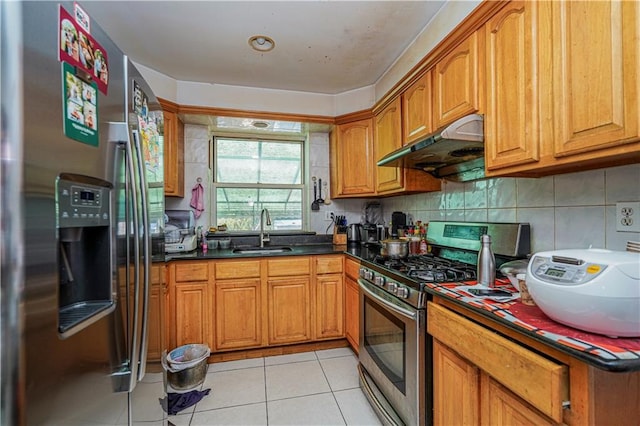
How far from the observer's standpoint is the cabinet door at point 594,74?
33.8 inches

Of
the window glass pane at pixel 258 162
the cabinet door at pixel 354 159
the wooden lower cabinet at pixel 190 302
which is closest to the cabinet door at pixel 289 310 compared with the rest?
the wooden lower cabinet at pixel 190 302

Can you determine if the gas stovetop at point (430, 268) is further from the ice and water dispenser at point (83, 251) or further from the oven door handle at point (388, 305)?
the ice and water dispenser at point (83, 251)

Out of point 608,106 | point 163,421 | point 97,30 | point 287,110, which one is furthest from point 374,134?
point 163,421

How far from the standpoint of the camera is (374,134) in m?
2.71

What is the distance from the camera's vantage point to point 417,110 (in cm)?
200

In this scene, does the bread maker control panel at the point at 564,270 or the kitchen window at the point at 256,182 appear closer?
the bread maker control panel at the point at 564,270

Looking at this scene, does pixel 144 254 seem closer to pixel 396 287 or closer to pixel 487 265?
pixel 396 287

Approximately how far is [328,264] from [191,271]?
3.66 ft

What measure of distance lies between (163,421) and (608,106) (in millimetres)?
2091

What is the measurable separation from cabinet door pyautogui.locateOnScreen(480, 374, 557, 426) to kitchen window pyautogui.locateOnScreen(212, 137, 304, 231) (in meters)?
2.44

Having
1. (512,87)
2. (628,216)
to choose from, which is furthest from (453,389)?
(512,87)

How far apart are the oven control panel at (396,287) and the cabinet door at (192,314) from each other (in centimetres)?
131

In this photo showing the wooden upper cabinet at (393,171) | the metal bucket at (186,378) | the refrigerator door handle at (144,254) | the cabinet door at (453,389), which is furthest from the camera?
the wooden upper cabinet at (393,171)

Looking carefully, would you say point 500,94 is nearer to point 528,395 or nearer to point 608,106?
point 608,106
